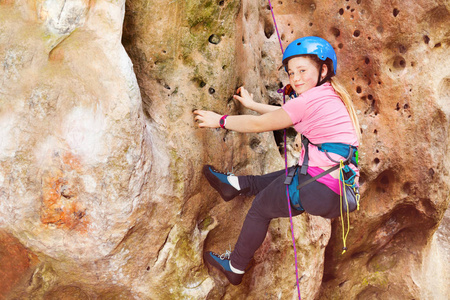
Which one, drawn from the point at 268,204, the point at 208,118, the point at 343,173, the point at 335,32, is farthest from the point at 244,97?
the point at 335,32

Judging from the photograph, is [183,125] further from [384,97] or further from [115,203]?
[384,97]

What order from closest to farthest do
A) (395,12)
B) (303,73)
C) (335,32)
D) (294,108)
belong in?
(294,108), (303,73), (395,12), (335,32)

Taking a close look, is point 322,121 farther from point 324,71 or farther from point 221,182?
point 221,182

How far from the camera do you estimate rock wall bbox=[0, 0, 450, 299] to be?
281 cm

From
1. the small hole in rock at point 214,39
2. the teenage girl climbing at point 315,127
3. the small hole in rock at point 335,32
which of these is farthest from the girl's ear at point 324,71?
the small hole in rock at point 335,32

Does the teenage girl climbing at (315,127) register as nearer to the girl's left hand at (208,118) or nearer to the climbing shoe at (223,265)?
the girl's left hand at (208,118)

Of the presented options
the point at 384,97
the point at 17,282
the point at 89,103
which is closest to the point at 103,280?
the point at 17,282

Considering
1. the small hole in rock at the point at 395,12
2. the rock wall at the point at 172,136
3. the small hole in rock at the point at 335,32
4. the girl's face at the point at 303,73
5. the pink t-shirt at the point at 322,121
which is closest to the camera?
the rock wall at the point at 172,136

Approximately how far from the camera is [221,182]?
136 inches

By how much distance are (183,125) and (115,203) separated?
81 cm

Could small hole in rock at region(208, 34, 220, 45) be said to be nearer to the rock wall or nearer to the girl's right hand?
the rock wall

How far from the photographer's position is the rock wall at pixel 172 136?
281 centimetres

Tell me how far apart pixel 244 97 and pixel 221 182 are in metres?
0.69

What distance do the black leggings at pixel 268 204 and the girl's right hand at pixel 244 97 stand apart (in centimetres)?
58
